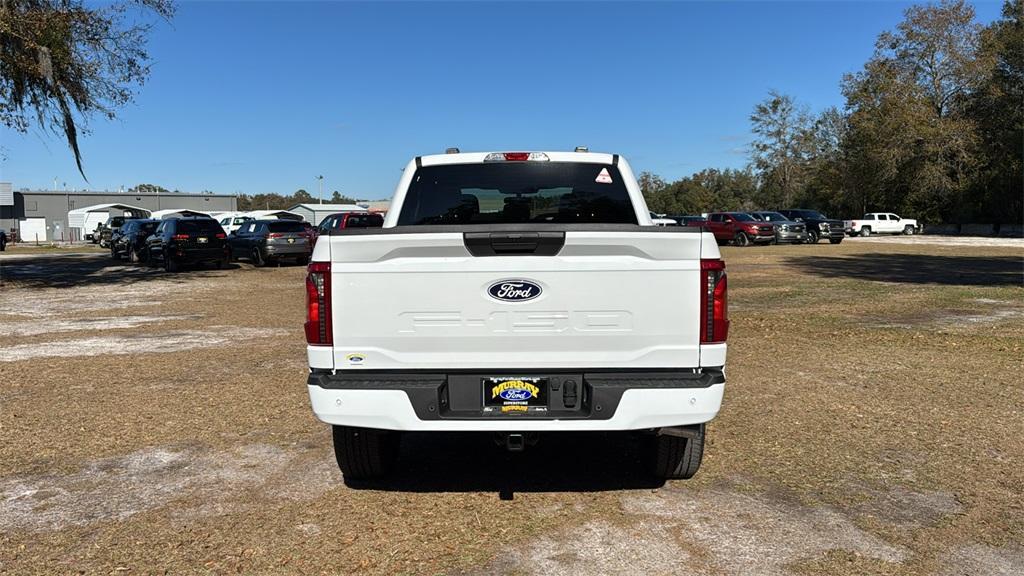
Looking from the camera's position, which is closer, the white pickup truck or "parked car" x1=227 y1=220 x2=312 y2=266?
the white pickup truck

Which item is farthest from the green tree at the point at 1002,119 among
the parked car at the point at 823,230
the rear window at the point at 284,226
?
the rear window at the point at 284,226

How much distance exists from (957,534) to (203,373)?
7.01 meters

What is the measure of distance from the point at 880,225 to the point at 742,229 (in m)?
23.0

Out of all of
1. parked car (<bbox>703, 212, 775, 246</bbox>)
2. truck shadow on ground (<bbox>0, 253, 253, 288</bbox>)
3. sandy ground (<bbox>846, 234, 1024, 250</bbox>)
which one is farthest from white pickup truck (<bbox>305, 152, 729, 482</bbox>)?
sandy ground (<bbox>846, 234, 1024, 250</bbox>)

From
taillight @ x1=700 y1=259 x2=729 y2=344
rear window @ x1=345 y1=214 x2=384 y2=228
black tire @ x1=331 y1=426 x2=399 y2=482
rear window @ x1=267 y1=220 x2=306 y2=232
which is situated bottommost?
black tire @ x1=331 y1=426 x2=399 y2=482

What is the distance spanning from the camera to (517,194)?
569cm

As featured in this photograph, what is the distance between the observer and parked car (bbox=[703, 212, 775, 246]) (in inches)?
1463

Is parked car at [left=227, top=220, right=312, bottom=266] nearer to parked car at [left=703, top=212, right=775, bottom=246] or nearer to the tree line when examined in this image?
parked car at [left=703, top=212, right=775, bottom=246]

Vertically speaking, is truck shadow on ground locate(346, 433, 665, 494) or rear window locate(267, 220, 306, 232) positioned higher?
rear window locate(267, 220, 306, 232)

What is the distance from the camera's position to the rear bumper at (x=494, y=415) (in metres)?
3.86

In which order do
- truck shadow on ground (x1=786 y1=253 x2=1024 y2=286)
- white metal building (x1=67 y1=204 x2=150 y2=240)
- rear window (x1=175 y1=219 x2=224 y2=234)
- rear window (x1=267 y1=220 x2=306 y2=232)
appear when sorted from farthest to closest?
white metal building (x1=67 y1=204 x2=150 y2=240), rear window (x1=267 y1=220 x2=306 y2=232), rear window (x1=175 y1=219 x2=224 y2=234), truck shadow on ground (x1=786 y1=253 x2=1024 y2=286)

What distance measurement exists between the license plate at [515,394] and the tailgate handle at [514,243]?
634 millimetres

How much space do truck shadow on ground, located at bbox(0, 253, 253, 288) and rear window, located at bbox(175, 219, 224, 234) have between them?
1.25 metres

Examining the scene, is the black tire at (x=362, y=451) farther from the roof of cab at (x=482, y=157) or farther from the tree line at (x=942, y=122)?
the tree line at (x=942, y=122)
